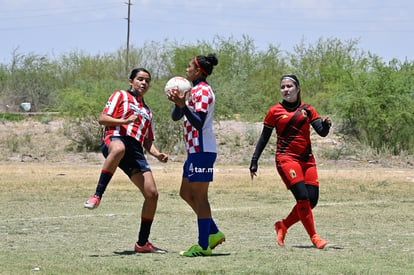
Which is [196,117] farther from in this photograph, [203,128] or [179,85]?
[179,85]

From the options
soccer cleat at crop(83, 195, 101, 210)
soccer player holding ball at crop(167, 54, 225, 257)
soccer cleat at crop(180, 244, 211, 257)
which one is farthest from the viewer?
soccer cleat at crop(83, 195, 101, 210)

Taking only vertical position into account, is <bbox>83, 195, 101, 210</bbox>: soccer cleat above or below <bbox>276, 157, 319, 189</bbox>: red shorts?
below

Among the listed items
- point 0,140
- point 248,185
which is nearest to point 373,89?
point 248,185

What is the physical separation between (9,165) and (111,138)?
62.2ft

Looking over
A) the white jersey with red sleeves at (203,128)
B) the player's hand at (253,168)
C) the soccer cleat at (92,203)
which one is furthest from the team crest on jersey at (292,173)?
the soccer cleat at (92,203)

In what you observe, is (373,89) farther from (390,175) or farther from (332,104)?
(390,175)

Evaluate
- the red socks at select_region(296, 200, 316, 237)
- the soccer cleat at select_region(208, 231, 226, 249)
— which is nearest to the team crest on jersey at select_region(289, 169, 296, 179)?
the red socks at select_region(296, 200, 316, 237)

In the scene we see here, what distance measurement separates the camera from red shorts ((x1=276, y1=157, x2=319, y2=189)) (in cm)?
1040

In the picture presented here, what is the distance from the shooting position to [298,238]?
1151cm

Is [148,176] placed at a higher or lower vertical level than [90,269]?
higher

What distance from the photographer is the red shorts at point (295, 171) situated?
1040 cm

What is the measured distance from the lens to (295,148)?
10.6 m

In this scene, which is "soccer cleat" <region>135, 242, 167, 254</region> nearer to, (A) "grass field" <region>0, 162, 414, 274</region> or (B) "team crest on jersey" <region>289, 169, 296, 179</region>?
(A) "grass field" <region>0, 162, 414, 274</region>

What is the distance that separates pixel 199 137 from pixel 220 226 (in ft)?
12.3
